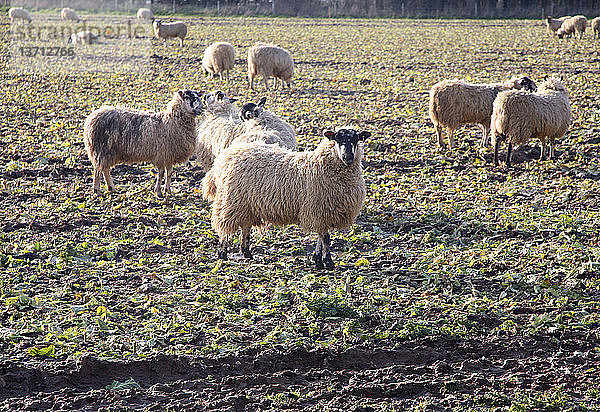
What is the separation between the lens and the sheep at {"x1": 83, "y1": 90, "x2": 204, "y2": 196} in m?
9.68

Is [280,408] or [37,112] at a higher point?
[37,112]

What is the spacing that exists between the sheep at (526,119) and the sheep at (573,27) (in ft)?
74.2

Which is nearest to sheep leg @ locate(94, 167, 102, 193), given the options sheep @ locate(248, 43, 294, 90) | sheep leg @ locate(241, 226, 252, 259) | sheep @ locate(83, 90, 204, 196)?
sheep @ locate(83, 90, 204, 196)

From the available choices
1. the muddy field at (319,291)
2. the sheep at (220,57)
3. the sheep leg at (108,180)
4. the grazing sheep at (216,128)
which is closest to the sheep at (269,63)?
the sheep at (220,57)

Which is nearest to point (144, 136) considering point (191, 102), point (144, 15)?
point (191, 102)

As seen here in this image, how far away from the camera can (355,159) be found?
23.3 feet

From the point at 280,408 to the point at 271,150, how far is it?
12.1ft

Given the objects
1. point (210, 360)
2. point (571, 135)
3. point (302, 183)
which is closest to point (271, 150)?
point (302, 183)

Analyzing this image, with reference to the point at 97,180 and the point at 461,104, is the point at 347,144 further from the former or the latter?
the point at 461,104

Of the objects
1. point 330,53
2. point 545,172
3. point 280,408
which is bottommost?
point 280,408

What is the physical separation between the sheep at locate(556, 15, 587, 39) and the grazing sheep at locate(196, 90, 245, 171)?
84.3ft

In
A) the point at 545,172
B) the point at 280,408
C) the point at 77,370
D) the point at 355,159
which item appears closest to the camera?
the point at 280,408

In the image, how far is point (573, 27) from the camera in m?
31.2

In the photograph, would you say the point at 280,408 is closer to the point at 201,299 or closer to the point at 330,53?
the point at 201,299
